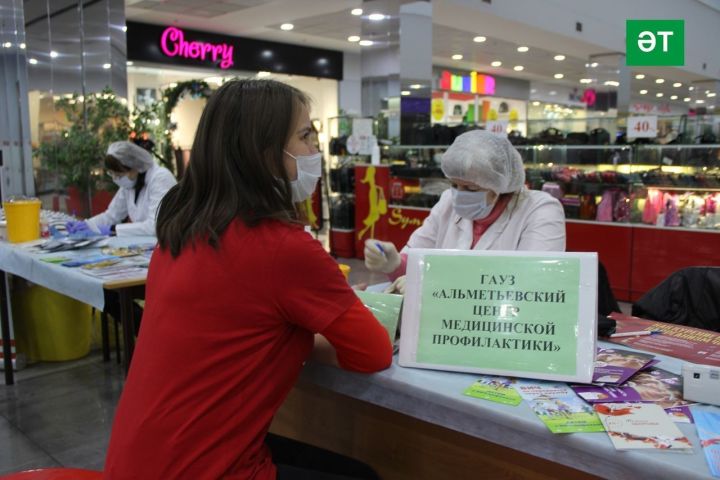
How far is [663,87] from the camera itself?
1223 centimetres

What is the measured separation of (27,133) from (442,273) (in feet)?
17.8

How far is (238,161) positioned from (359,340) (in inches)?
18.2

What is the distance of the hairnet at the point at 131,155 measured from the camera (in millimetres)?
4266

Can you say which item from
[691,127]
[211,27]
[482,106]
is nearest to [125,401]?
[691,127]

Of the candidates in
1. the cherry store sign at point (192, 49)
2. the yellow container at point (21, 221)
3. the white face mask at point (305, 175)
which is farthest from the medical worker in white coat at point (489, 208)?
the cherry store sign at point (192, 49)

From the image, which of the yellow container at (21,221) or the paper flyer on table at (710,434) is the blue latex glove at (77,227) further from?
the paper flyer on table at (710,434)

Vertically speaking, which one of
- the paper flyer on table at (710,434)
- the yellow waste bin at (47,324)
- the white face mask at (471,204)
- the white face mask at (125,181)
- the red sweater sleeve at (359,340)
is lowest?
the yellow waste bin at (47,324)

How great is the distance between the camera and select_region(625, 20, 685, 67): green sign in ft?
18.5

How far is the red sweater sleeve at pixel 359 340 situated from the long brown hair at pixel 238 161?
0.82 feet

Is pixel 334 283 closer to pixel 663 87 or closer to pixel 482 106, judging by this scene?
pixel 663 87

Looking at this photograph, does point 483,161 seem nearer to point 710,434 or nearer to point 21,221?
point 710,434

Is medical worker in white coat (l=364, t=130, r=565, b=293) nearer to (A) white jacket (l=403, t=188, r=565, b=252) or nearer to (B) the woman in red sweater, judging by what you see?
(A) white jacket (l=403, t=188, r=565, b=252)

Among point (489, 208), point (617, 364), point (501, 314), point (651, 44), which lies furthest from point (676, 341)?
point (651, 44)

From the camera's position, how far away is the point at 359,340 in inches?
53.4
